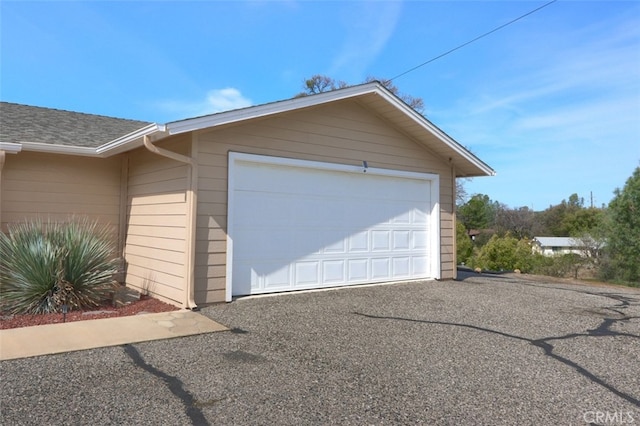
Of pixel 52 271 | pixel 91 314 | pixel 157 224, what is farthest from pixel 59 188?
pixel 91 314

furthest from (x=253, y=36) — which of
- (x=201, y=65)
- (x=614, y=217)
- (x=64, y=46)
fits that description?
(x=614, y=217)

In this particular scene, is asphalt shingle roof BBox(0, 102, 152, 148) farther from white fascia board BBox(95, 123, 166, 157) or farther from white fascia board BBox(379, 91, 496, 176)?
white fascia board BBox(379, 91, 496, 176)

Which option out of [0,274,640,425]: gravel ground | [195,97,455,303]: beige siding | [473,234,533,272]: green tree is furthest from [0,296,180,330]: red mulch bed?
[473,234,533,272]: green tree

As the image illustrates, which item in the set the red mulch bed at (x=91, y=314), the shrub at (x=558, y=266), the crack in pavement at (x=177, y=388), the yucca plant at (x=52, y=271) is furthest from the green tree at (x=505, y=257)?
the crack in pavement at (x=177, y=388)

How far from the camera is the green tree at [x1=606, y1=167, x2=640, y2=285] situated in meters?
19.3

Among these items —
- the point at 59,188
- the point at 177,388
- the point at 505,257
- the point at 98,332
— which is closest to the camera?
the point at 177,388

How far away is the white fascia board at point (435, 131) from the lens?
8445 mm

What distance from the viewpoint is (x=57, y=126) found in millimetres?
9078

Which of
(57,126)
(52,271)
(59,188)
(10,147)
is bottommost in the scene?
(52,271)

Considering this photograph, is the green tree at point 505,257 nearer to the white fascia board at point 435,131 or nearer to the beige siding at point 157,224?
the white fascia board at point 435,131

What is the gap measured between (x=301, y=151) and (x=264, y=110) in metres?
1.18

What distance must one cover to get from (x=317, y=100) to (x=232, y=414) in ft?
19.0

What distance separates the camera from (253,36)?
11953 millimetres

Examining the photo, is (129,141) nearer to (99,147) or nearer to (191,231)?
(99,147)
